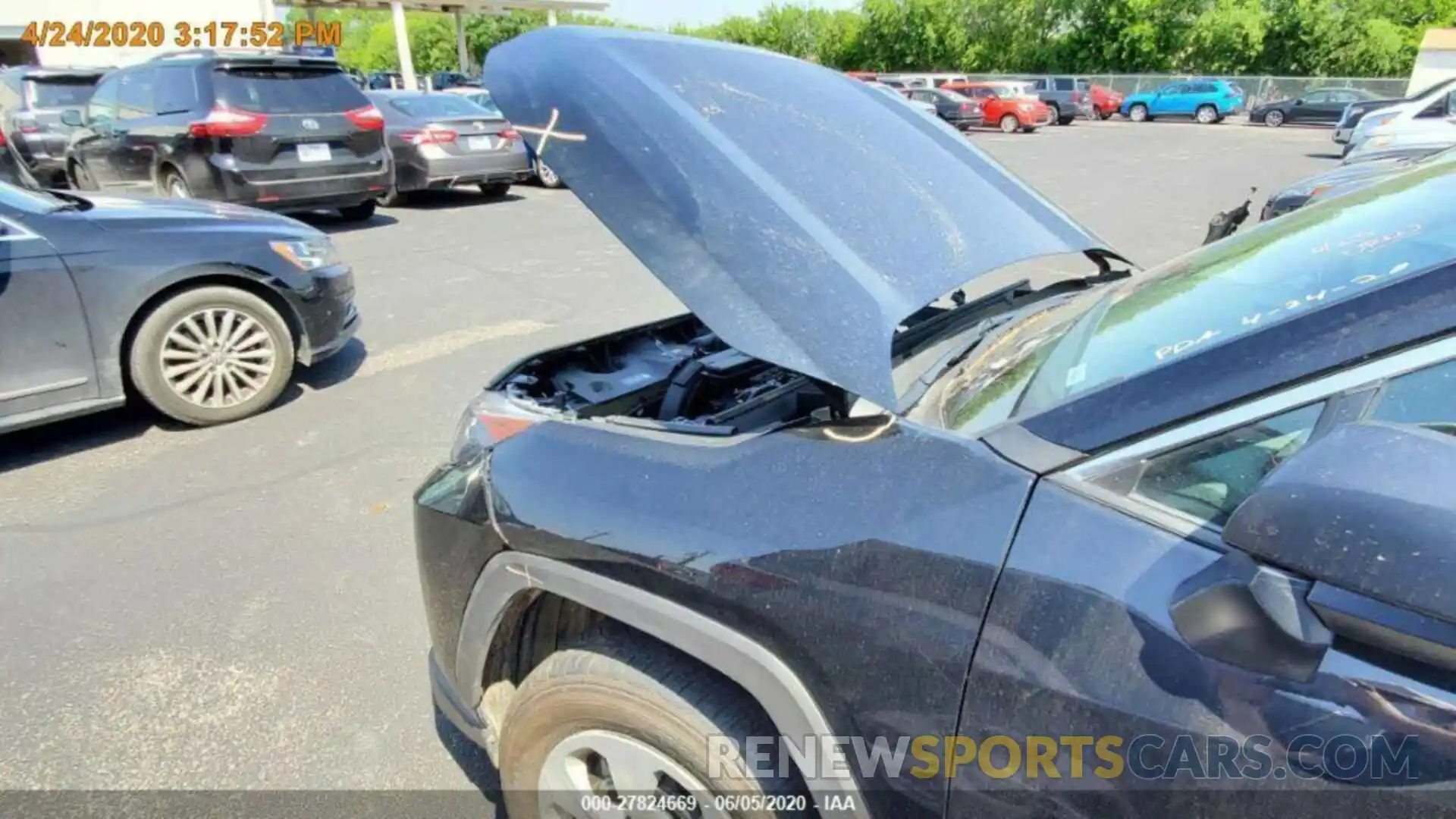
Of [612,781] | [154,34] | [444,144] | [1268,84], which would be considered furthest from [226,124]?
[1268,84]

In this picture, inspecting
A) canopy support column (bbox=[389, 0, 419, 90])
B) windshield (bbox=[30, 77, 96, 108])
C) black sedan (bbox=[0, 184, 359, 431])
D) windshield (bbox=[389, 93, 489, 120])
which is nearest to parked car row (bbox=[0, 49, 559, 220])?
windshield (bbox=[389, 93, 489, 120])

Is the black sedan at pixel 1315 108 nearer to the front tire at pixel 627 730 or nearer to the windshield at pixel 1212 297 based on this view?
the windshield at pixel 1212 297

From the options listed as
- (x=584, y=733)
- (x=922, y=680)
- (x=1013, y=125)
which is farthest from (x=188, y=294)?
(x=1013, y=125)

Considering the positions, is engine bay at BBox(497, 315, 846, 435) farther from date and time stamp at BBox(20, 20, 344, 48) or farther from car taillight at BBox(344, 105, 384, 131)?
date and time stamp at BBox(20, 20, 344, 48)

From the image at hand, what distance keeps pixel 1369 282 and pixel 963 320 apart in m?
1.13

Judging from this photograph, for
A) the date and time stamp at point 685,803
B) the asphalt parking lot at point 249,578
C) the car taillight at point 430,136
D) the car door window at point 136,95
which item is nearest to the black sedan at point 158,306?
the asphalt parking lot at point 249,578

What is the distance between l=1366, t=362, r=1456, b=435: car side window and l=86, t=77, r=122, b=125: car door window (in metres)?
12.1

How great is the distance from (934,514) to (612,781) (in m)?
0.90

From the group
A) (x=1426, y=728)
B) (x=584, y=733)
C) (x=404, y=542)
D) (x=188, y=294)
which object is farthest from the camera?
(x=188, y=294)

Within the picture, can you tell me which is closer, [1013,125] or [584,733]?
[584,733]

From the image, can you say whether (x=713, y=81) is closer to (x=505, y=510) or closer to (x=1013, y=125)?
(x=505, y=510)

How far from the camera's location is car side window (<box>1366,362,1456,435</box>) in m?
1.13

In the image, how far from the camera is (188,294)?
4.36 meters

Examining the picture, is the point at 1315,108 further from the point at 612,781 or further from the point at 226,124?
the point at 612,781
